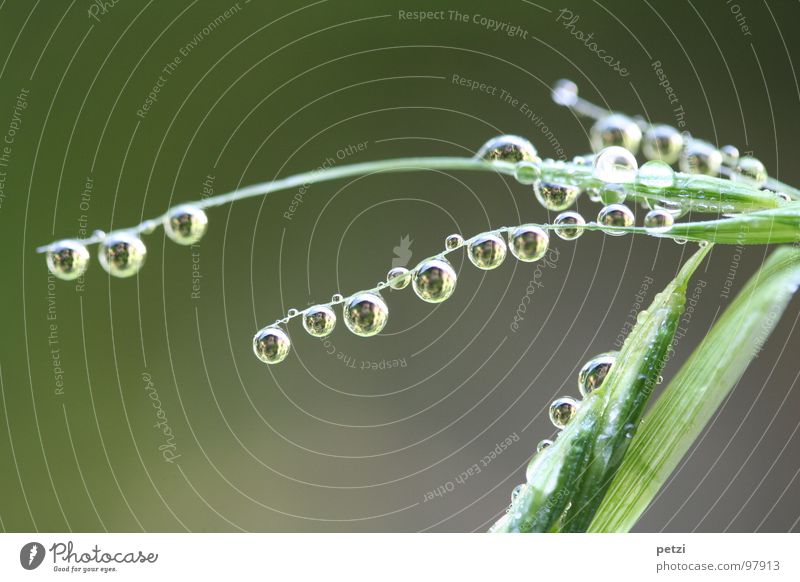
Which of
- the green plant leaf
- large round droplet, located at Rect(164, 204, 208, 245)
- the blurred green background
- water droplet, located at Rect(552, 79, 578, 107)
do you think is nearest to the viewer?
the green plant leaf

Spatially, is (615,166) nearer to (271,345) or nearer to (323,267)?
(271,345)

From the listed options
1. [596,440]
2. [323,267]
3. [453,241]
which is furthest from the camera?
[323,267]

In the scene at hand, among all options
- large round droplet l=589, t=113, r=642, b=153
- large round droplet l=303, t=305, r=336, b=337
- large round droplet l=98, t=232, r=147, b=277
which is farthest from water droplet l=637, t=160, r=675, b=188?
large round droplet l=98, t=232, r=147, b=277

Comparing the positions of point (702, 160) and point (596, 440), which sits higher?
point (702, 160)

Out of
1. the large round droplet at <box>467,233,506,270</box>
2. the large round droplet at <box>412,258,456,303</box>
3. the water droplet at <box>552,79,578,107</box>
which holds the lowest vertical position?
the large round droplet at <box>412,258,456,303</box>

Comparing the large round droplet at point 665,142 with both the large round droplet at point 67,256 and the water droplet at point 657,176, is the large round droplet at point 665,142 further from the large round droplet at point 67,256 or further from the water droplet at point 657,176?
the large round droplet at point 67,256

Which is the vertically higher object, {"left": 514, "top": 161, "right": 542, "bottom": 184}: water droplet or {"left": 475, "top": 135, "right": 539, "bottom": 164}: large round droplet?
{"left": 475, "top": 135, "right": 539, "bottom": 164}: large round droplet

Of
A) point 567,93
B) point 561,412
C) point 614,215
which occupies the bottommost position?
point 561,412

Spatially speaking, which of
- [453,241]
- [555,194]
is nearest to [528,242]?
[555,194]

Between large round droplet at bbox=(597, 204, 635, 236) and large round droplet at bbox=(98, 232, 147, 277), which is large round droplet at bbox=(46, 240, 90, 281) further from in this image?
large round droplet at bbox=(597, 204, 635, 236)
